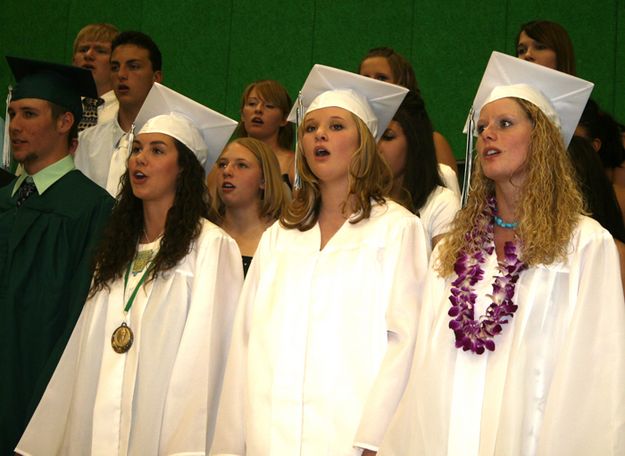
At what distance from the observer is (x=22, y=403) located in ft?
14.1

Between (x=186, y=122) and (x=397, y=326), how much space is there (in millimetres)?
1614

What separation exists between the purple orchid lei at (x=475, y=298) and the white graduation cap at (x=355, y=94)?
2.79 feet

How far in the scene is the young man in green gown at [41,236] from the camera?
14.1ft

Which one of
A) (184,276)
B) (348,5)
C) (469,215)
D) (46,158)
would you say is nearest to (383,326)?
(469,215)

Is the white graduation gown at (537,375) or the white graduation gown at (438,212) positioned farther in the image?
the white graduation gown at (438,212)

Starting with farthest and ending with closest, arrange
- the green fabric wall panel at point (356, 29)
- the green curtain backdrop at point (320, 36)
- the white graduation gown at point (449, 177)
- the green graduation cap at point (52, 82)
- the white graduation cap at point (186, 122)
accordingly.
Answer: the green fabric wall panel at point (356, 29) < the green curtain backdrop at point (320, 36) < the green graduation cap at point (52, 82) < the white graduation gown at point (449, 177) < the white graduation cap at point (186, 122)

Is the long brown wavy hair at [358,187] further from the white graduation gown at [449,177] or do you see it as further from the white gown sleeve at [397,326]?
the white graduation gown at [449,177]

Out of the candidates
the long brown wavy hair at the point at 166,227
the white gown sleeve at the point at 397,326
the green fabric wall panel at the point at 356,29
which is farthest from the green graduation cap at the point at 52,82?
the green fabric wall panel at the point at 356,29

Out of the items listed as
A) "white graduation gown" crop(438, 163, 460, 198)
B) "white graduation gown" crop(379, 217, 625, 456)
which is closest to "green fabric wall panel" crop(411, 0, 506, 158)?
"white graduation gown" crop(438, 163, 460, 198)

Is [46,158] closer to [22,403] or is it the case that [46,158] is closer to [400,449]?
[22,403]

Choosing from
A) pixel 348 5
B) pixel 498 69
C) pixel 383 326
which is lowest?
pixel 383 326

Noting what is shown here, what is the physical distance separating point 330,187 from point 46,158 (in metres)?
1.72

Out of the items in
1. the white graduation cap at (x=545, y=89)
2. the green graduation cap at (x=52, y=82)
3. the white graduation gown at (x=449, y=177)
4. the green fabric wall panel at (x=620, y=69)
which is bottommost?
the white graduation gown at (x=449, y=177)

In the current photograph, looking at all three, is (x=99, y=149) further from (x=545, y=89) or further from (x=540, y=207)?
(x=540, y=207)
